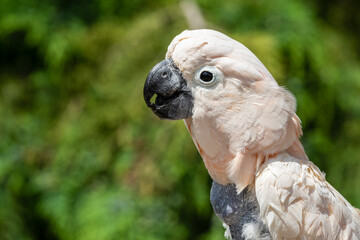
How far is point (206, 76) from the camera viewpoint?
2.73 ft

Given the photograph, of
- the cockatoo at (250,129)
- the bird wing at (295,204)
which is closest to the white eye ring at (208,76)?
the cockatoo at (250,129)

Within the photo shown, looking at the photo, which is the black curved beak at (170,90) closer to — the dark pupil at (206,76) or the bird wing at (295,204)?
the dark pupil at (206,76)

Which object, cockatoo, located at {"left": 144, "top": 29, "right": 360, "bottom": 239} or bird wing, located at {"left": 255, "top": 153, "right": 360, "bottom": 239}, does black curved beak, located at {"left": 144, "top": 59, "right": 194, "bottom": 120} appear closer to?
cockatoo, located at {"left": 144, "top": 29, "right": 360, "bottom": 239}

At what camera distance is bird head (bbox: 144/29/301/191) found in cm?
82

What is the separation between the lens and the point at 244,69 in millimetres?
817

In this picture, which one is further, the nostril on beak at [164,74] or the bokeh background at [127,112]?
the bokeh background at [127,112]

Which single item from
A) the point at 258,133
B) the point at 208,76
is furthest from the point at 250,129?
the point at 208,76

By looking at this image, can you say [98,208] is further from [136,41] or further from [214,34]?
[214,34]

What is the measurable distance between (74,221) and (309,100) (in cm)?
121

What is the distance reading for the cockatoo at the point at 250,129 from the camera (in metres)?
0.82

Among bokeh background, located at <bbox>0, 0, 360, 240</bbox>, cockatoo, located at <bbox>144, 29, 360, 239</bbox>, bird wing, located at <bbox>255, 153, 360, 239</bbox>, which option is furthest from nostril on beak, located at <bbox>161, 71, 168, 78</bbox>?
bokeh background, located at <bbox>0, 0, 360, 240</bbox>

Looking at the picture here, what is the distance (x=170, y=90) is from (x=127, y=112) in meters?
1.12

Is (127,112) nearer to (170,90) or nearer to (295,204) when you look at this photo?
(170,90)

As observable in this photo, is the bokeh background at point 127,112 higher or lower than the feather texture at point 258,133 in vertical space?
lower
